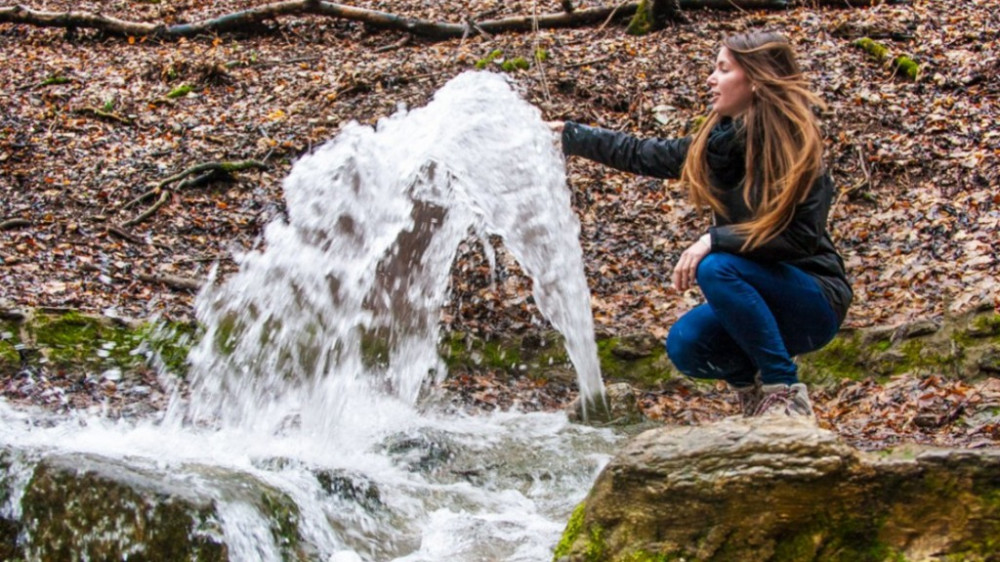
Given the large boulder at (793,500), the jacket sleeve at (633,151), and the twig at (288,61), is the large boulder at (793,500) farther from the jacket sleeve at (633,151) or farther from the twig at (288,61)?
the twig at (288,61)

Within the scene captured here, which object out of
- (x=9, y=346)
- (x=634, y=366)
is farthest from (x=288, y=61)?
(x=634, y=366)

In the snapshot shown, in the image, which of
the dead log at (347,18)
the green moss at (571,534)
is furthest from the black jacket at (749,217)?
the dead log at (347,18)

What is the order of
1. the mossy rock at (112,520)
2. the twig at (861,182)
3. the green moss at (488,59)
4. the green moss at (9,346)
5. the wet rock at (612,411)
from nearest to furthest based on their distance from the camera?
the mossy rock at (112,520)
the wet rock at (612,411)
the green moss at (9,346)
the twig at (861,182)
the green moss at (488,59)

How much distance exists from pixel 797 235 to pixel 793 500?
1.32 metres

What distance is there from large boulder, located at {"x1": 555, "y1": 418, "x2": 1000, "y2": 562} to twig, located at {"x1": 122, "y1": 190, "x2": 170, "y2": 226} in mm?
6887

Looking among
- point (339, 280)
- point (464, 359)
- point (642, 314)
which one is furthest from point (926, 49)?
point (339, 280)

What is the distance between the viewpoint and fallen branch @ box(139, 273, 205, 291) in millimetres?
7273

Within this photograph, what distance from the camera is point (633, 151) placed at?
397cm

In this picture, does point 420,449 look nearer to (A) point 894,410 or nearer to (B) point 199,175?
(A) point 894,410

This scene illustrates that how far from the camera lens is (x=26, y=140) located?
9773mm

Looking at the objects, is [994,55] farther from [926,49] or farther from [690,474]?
[690,474]

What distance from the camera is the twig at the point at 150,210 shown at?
8289mm

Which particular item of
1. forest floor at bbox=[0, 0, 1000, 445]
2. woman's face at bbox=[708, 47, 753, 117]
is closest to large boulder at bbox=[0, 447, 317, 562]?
woman's face at bbox=[708, 47, 753, 117]

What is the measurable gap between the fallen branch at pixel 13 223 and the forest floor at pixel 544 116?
24mm
